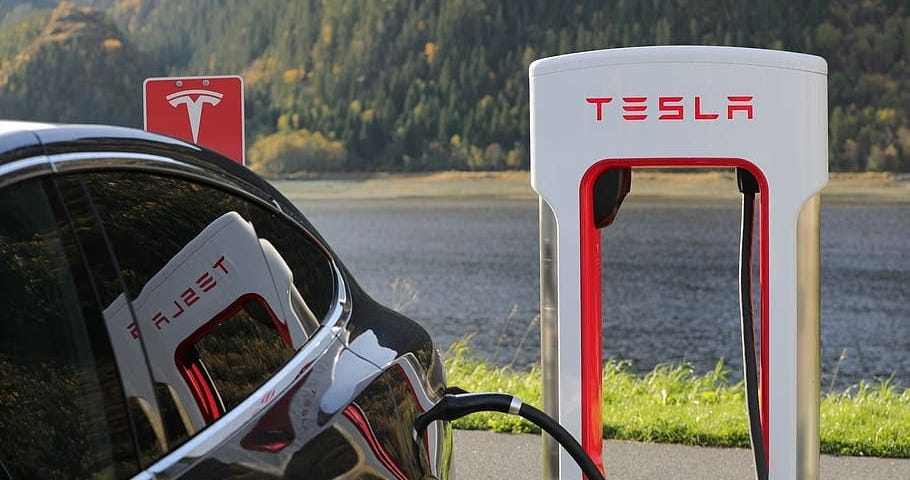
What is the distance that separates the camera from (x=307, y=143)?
9825 cm

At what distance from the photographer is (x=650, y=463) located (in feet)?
15.0

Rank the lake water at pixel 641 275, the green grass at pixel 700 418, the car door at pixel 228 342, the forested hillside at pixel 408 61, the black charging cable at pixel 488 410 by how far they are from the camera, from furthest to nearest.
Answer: the forested hillside at pixel 408 61
the lake water at pixel 641 275
the green grass at pixel 700 418
the black charging cable at pixel 488 410
the car door at pixel 228 342

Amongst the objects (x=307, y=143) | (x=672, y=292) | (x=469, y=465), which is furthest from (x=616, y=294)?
(x=469, y=465)

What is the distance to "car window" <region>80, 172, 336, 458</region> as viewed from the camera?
62.6 inches

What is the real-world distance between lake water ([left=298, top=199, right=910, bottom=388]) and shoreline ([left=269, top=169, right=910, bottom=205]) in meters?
1.44

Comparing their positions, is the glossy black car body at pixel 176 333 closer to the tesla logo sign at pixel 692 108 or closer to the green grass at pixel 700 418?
the tesla logo sign at pixel 692 108

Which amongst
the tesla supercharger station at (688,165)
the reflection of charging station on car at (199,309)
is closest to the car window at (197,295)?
the reflection of charging station on car at (199,309)

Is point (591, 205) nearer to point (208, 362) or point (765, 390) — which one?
point (765, 390)

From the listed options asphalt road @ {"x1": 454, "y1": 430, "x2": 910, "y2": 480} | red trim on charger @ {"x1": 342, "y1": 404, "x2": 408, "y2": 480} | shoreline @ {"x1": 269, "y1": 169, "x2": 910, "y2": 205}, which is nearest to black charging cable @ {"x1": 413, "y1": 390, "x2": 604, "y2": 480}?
red trim on charger @ {"x1": 342, "y1": 404, "x2": 408, "y2": 480}

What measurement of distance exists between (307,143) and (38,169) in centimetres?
9788

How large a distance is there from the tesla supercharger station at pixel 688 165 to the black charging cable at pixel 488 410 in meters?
0.49

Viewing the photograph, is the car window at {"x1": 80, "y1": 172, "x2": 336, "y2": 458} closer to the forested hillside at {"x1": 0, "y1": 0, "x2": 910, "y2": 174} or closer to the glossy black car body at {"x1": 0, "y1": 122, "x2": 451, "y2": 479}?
the glossy black car body at {"x1": 0, "y1": 122, "x2": 451, "y2": 479}

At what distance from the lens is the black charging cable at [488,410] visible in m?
2.16

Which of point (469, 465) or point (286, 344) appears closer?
point (286, 344)
